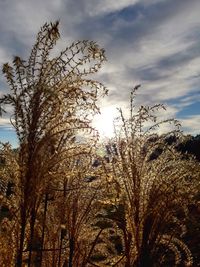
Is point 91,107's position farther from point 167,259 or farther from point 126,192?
point 167,259

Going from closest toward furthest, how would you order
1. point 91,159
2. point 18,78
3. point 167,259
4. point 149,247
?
point 18,78
point 149,247
point 91,159
point 167,259

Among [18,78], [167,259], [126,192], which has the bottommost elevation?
[167,259]

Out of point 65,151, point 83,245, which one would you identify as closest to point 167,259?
point 83,245

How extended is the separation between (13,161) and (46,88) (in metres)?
1.02

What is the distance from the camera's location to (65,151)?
16.0 feet

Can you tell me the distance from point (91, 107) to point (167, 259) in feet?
40.7

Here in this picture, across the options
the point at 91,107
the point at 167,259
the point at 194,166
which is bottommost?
the point at 167,259

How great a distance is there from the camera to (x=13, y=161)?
4.90 metres

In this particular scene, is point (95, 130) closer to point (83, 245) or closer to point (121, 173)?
point (121, 173)

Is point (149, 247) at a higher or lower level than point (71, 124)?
lower

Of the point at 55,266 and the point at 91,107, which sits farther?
the point at 55,266

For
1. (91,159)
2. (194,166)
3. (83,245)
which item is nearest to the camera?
(194,166)

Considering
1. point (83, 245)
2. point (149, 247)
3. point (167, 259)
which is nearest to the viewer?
point (149, 247)

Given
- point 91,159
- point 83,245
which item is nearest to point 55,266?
point 83,245
